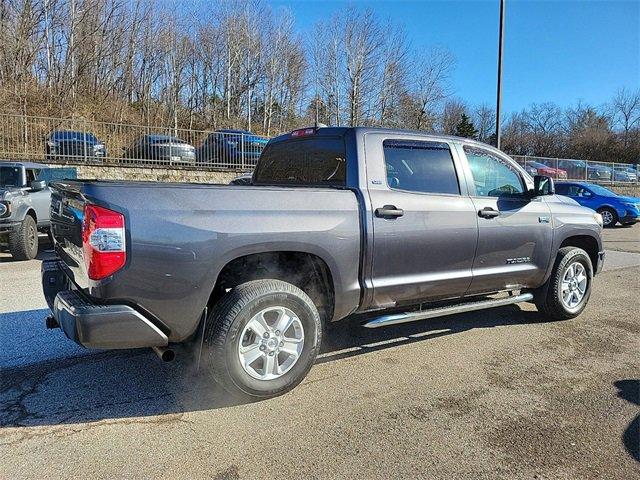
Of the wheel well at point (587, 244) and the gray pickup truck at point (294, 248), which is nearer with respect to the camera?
the gray pickup truck at point (294, 248)

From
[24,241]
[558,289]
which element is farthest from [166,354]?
[24,241]

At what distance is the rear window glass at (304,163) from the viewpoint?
13.1 feet

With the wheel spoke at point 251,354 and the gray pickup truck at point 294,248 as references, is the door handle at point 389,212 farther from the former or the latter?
→ the wheel spoke at point 251,354

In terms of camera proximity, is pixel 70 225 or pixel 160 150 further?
pixel 160 150

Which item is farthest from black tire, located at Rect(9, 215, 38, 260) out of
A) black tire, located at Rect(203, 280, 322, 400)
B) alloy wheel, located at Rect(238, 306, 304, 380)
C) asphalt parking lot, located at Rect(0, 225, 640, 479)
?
alloy wheel, located at Rect(238, 306, 304, 380)

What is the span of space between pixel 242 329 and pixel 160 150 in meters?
15.4

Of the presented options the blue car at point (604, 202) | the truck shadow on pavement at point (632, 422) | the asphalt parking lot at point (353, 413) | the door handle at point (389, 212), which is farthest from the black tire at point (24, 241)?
the blue car at point (604, 202)

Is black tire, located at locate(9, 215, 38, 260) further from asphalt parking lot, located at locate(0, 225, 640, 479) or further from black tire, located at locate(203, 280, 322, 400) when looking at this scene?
black tire, located at locate(203, 280, 322, 400)

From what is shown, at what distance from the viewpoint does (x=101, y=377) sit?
3.68 metres

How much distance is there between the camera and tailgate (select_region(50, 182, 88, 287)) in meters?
2.98

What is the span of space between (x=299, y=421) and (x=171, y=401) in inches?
36.9

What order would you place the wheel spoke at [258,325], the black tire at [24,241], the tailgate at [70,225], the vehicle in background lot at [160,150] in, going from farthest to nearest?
the vehicle in background lot at [160,150]
the black tire at [24,241]
the wheel spoke at [258,325]
the tailgate at [70,225]

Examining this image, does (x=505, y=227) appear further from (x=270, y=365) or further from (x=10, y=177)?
(x=10, y=177)

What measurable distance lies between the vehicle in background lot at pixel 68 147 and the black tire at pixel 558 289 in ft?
49.7
